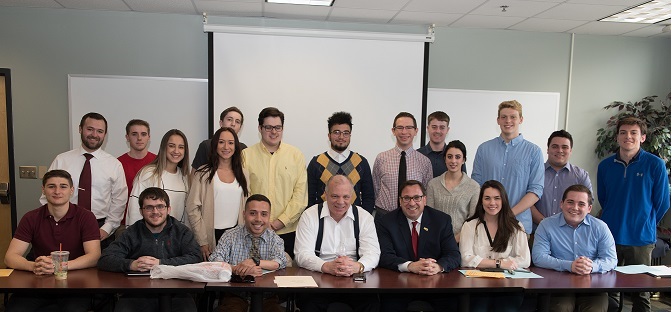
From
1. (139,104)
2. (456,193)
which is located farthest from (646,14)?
(139,104)

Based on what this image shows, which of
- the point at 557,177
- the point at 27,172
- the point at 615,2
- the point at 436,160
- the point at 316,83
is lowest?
the point at 27,172

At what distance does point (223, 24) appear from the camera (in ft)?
16.9

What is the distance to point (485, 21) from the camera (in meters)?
5.31

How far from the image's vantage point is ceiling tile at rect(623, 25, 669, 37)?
548cm

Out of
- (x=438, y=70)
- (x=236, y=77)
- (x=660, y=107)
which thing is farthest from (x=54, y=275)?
(x=660, y=107)

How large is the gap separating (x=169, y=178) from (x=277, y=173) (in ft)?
2.45

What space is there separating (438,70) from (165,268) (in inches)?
155

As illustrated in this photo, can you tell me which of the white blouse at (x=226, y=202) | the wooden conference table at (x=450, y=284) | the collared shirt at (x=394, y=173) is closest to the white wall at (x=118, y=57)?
the collared shirt at (x=394, y=173)

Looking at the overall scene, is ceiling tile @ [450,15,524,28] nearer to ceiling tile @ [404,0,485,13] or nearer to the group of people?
ceiling tile @ [404,0,485,13]

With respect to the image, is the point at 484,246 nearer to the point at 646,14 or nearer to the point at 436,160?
the point at 436,160

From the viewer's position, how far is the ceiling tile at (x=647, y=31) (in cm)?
548

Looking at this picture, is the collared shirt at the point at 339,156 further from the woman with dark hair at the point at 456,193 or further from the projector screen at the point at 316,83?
the projector screen at the point at 316,83

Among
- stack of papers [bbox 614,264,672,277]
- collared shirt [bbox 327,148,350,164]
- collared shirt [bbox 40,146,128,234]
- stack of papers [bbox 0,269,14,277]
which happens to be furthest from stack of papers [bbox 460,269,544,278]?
stack of papers [bbox 0,269,14,277]

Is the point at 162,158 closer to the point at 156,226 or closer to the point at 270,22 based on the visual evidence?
the point at 156,226
